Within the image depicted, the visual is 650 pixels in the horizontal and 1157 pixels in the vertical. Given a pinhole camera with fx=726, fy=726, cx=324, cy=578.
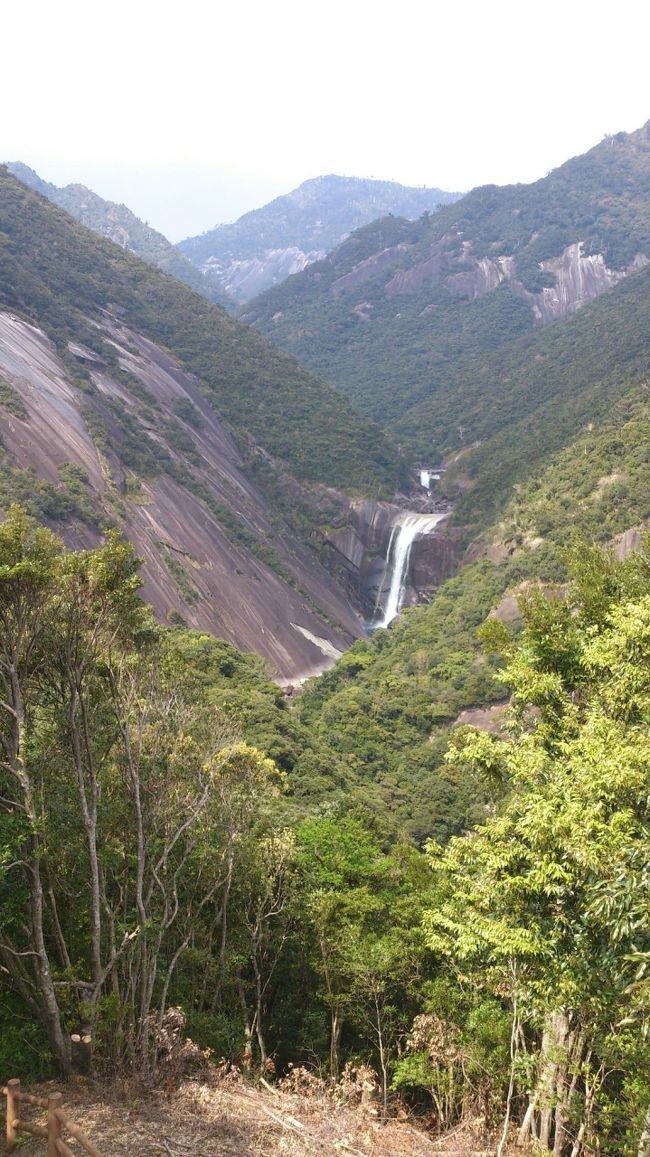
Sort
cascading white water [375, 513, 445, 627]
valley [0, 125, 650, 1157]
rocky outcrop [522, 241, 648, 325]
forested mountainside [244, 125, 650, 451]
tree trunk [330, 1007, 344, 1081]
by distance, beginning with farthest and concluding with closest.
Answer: rocky outcrop [522, 241, 648, 325] < forested mountainside [244, 125, 650, 451] < cascading white water [375, 513, 445, 627] < tree trunk [330, 1007, 344, 1081] < valley [0, 125, 650, 1157]

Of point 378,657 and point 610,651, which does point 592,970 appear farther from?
point 378,657

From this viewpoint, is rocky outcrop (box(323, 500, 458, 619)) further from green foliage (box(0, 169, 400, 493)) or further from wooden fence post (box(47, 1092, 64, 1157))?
wooden fence post (box(47, 1092, 64, 1157))

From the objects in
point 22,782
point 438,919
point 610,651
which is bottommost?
point 438,919

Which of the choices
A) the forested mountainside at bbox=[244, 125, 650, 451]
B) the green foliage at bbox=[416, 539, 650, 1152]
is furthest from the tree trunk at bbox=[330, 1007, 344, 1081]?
the forested mountainside at bbox=[244, 125, 650, 451]

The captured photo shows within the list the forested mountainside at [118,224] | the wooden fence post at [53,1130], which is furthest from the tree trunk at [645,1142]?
the forested mountainside at [118,224]

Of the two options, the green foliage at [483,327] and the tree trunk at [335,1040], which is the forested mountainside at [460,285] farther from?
the tree trunk at [335,1040]

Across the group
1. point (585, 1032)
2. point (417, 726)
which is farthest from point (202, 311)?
point (585, 1032)
